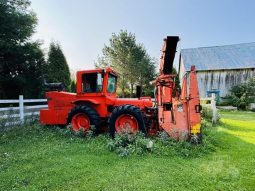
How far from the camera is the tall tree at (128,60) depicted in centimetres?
3347

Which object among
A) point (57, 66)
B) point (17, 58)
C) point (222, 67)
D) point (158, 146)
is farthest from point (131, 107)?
point (222, 67)

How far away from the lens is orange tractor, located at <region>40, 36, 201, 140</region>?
6617 millimetres

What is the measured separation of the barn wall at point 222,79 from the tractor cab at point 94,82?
20.1m

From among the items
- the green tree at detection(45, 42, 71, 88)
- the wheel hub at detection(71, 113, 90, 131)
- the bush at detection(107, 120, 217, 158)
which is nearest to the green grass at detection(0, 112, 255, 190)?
the bush at detection(107, 120, 217, 158)

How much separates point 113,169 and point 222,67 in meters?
24.2

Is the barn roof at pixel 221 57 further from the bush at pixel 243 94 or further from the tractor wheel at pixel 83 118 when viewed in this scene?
the tractor wheel at pixel 83 118

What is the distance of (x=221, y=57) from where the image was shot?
28047mm

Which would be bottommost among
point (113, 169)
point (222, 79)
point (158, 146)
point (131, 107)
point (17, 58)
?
point (113, 169)

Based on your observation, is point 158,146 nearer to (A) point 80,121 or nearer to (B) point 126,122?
(B) point 126,122

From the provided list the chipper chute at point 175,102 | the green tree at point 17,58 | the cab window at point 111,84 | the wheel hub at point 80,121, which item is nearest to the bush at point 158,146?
the chipper chute at point 175,102

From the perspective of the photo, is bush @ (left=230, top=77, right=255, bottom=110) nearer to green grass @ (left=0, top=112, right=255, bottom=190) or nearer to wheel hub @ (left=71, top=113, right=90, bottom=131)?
green grass @ (left=0, top=112, right=255, bottom=190)

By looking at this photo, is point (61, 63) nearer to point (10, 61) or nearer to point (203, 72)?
point (10, 61)

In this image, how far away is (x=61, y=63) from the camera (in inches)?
643

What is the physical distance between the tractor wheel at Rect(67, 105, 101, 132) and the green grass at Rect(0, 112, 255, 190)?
3.18 ft
